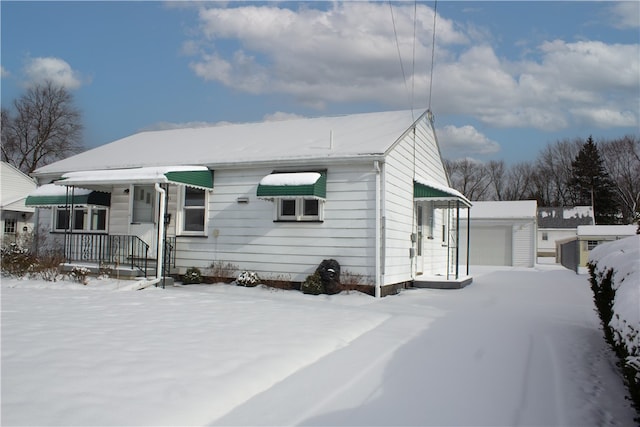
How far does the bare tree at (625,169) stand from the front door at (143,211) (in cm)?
4416

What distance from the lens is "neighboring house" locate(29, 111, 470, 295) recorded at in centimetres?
1179

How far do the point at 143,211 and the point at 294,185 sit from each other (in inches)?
186

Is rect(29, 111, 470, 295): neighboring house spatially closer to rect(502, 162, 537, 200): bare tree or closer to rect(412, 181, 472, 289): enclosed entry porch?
rect(412, 181, 472, 289): enclosed entry porch

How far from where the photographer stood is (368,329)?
25.6ft

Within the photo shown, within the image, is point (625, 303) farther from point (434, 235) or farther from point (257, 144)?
point (434, 235)

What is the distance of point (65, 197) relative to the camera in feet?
45.9

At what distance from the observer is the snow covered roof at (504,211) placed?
1146 inches

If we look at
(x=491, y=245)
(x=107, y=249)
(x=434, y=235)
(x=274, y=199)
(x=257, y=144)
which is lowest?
(x=107, y=249)

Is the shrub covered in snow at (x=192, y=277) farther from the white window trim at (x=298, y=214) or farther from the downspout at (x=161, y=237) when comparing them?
the white window trim at (x=298, y=214)

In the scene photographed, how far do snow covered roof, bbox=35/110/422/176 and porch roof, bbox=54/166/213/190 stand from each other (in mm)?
457

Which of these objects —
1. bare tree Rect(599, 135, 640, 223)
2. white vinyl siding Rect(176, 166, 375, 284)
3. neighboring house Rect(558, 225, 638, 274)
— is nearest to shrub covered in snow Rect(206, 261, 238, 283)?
white vinyl siding Rect(176, 166, 375, 284)

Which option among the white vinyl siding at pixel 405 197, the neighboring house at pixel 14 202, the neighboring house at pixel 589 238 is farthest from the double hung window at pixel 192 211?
the neighboring house at pixel 589 238

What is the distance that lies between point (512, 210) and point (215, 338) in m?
26.8

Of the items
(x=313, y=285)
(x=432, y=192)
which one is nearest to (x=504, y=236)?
(x=432, y=192)
